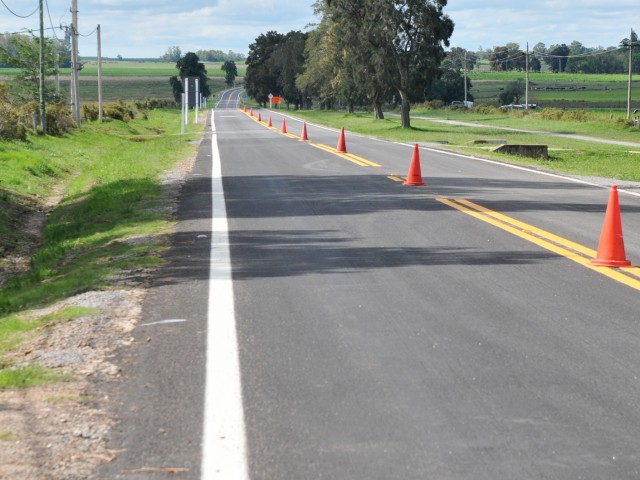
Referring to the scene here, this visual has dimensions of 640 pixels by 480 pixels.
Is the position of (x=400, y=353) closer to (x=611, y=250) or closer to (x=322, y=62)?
(x=611, y=250)

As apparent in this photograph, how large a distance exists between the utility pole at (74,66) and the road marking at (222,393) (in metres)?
42.5

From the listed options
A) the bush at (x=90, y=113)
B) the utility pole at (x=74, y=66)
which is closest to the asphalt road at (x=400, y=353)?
the utility pole at (x=74, y=66)

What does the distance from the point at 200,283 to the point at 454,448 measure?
15.3 feet

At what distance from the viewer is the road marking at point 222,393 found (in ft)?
15.5

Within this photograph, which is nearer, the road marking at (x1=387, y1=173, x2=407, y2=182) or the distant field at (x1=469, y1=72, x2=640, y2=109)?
the road marking at (x1=387, y1=173, x2=407, y2=182)

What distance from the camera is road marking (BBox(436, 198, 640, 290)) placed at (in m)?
9.69

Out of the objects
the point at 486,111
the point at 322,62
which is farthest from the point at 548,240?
the point at 486,111

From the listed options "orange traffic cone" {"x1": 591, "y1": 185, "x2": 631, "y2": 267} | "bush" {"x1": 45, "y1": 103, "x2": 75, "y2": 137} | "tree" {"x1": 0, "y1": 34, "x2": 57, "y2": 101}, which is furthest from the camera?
"tree" {"x1": 0, "y1": 34, "x2": 57, "y2": 101}

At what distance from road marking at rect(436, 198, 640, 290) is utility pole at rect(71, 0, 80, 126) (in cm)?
3782

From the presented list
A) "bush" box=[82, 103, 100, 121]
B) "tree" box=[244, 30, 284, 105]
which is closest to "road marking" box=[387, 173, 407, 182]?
"bush" box=[82, 103, 100, 121]

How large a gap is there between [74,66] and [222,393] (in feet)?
159

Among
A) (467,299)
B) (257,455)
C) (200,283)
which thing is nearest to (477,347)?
(467,299)

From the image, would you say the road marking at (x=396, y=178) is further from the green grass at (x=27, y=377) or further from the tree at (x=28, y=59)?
the tree at (x=28, y=59)

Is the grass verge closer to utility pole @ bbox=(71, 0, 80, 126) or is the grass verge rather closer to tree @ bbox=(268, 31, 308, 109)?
utility pole @ bbox=(71, 0, 80, 126)
